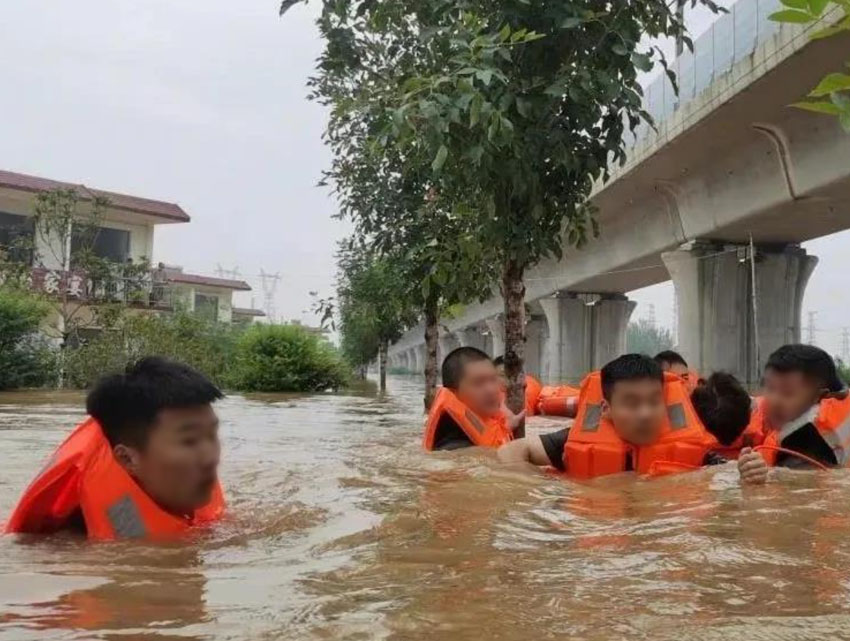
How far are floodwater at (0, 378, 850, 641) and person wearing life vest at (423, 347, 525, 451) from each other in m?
1.03

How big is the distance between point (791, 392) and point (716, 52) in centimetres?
957

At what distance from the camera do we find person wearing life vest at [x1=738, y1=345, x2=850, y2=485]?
5102 millimetres

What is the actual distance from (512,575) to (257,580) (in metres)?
0.75

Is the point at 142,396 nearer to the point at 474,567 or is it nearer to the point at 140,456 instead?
the point at 140,456

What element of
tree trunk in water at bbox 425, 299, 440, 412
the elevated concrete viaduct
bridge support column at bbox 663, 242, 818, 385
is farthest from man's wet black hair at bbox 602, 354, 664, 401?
bridge support column at bbox 663, 242, 818, 385

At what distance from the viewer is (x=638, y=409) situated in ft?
16.8

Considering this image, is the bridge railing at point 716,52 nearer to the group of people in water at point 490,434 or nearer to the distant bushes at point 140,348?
the group of people in water at point 490,434

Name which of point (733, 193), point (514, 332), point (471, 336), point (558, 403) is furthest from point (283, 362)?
point (471, 336)

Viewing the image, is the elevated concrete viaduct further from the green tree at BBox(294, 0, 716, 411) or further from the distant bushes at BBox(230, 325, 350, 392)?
the distant bushes at BBox(230, 325, 350, 392)

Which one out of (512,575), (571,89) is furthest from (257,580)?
(571,89)

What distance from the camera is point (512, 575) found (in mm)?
2883

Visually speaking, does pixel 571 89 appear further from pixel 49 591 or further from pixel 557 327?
pixel 557 327

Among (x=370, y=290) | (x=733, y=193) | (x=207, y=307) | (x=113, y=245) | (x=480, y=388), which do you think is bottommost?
(x=480, y=388)

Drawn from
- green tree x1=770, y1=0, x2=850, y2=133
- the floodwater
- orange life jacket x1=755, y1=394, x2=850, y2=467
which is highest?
green tree x1=770, y1=0, x2=850, y2=133
